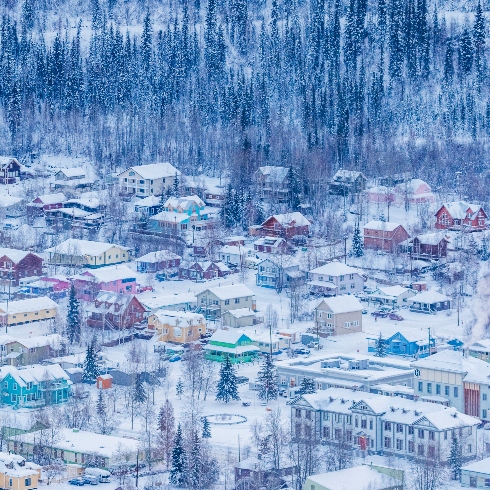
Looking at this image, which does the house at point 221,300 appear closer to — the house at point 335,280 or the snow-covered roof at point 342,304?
the snow-covered roof at point 342,304

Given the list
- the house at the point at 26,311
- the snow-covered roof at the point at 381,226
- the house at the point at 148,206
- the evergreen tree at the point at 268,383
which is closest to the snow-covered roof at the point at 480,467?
the evergreen tree at the point at 268,383

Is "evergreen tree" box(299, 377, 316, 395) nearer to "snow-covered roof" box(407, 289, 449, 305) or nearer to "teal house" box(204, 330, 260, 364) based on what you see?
"teal house" box(204, 330, 260, 364)

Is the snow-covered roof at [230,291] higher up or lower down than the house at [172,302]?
higher up

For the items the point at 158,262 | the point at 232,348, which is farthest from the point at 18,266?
the point at 232,348

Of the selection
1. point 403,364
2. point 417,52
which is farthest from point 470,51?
point 403,364

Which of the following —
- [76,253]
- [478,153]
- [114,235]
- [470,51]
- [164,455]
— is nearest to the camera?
[164,455]

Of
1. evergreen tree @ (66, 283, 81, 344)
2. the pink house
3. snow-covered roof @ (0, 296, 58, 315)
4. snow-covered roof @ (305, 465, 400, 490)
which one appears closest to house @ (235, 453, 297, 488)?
snow-covered roof @ (305, 465, 400, 490)

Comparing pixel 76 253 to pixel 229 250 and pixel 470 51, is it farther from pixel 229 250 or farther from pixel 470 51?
pixel 470 51
